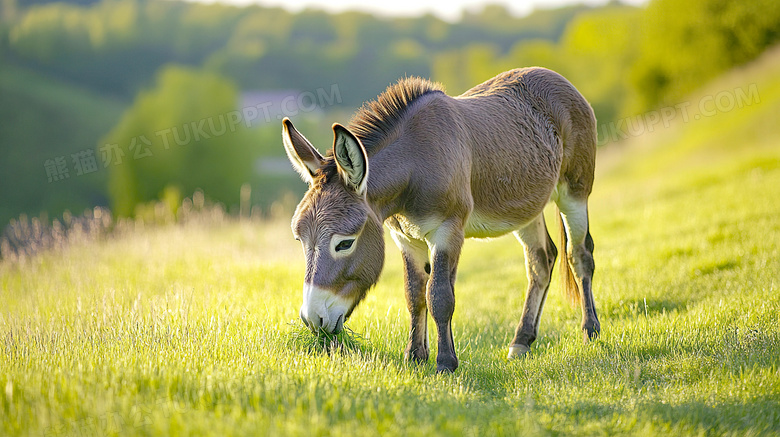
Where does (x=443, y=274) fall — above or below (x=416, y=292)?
Result: above

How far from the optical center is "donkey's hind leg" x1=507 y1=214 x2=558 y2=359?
5387 millimetres

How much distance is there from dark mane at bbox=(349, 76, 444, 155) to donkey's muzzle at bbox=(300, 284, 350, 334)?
46.3 inches

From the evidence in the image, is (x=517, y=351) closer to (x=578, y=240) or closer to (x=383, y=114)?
(x=578, y=240)

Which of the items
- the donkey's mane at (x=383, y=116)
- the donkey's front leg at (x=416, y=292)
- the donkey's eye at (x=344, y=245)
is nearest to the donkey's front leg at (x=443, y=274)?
the donkey's front leg at (x=416, y=292)

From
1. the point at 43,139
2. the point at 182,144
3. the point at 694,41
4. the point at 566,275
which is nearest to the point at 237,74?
the point at 43,139

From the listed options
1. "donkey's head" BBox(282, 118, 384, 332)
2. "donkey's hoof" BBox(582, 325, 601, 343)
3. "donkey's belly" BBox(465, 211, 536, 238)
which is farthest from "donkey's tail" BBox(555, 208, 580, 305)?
"donkey's head" BBox(282, 118, 384, 332)

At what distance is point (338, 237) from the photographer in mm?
3871

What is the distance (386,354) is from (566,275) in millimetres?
2373

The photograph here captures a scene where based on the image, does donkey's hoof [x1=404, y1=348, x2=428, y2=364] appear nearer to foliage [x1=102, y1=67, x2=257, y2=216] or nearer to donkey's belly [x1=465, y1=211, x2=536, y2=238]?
donkey's belly [x1=465, y1=211, x2=536, y2=238]

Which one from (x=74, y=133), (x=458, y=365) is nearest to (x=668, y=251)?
(x=458, y=365)

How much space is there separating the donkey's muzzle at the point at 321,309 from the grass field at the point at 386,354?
11.2 inches

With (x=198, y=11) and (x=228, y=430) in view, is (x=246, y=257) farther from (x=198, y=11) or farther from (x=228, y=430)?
(x=198, y=11)

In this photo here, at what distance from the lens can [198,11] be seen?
9594 centimetres

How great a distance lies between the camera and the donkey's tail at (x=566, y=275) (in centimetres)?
602
